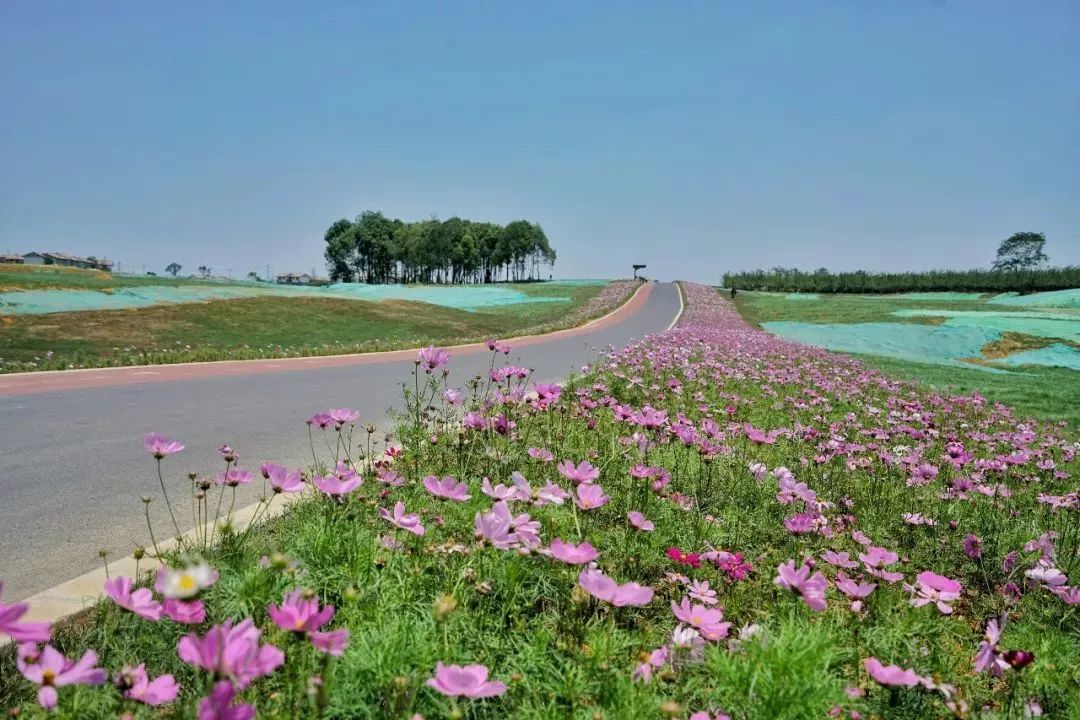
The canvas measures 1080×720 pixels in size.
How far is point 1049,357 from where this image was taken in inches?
709

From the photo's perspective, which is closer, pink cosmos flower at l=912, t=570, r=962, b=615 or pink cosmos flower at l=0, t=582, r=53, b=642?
pink cosmos flower at l=0, t=582, r=53, b=642

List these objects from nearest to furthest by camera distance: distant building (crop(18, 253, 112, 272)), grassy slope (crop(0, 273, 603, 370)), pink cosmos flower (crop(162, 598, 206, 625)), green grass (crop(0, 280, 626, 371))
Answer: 1. pink cosmos flower (crop(162, 598, 206, 625))
2. green grass (crop(0, 280, 626, 371))
3. grassy slope (crop(0, 273, 603, 370))
4. distant building (crop(18, 253, 112, 272))

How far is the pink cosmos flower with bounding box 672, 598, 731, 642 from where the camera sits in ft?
5.61

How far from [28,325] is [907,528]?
17.1 metres

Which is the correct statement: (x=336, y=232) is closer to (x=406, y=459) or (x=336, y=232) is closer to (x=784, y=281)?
(x=784, y=281)

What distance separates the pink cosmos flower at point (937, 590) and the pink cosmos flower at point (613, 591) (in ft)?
3.20

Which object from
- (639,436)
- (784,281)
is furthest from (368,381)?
(784,281)

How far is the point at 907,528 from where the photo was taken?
11.9 ft

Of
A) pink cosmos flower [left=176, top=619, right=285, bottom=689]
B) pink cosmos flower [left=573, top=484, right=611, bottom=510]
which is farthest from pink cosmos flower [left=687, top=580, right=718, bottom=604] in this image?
pink cosmos flower [left=176, top=619, right=285, bottom=689]

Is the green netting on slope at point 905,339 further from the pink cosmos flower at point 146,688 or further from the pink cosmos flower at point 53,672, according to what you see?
the pink cosmos flower at point 53,672

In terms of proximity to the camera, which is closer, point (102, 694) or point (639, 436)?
point (102, 694)

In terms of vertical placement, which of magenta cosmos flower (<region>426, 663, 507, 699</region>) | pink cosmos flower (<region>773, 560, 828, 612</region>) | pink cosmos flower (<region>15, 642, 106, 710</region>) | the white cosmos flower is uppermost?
the white cosmos flower

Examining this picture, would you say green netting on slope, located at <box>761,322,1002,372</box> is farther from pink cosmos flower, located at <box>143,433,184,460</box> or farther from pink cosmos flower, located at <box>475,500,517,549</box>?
pink cosmos flower, located at <box>143,433,184,460</box>

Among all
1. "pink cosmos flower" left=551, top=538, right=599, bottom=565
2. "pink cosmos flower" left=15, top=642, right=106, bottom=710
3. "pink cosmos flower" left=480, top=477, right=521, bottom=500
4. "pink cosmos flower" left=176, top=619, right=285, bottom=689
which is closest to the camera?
"pink cosmos flower" left=176, top=619, right=285, bottom=689
